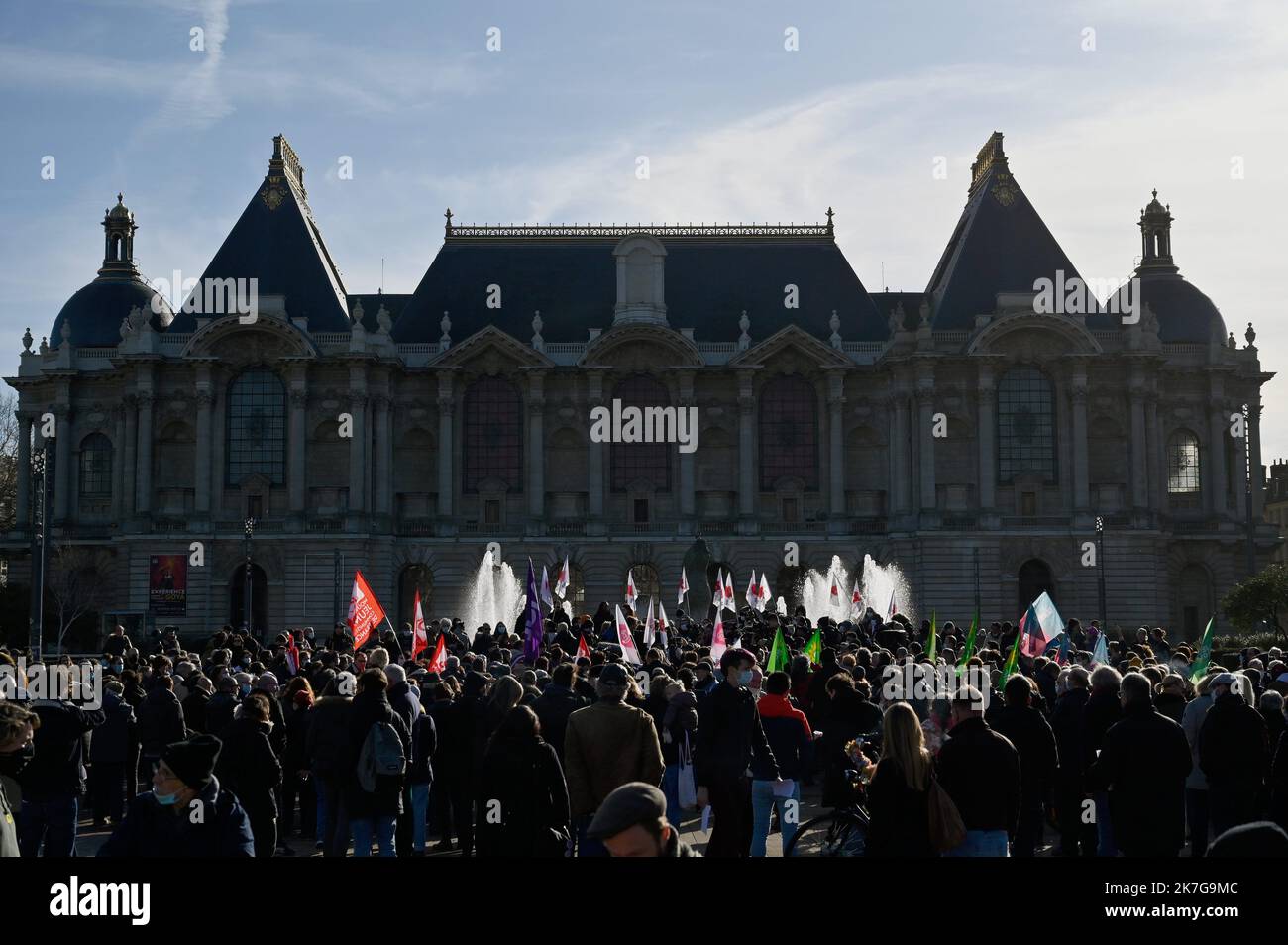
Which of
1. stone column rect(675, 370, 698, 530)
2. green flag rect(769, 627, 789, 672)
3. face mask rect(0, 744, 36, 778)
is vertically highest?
stone column rect(675, 370, 698, 530)

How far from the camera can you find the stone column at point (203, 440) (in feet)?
215

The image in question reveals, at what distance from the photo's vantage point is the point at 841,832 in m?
11.9

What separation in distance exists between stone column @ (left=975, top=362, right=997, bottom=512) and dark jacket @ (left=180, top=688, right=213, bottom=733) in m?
50.2

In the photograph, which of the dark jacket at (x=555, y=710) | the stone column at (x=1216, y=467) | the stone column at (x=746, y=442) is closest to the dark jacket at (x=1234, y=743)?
the dark jacket at (x=555, y=710)

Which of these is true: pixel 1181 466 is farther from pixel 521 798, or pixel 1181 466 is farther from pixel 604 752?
pixel 521 798

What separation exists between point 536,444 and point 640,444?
5006mm

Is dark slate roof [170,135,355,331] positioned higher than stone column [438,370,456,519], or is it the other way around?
dark slate roof [170,135,355,331]

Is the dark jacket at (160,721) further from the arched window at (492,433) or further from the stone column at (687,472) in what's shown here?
the arched window at (492,433)

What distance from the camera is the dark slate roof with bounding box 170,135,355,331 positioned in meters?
69.0

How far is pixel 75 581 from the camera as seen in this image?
221 feet

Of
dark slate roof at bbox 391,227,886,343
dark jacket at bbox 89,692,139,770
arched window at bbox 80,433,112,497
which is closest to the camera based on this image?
dark jacket at bbox 89,692,139,770

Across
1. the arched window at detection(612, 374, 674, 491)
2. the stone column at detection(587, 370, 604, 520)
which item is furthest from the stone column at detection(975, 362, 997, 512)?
the stone column at detection(587, 370, 604, 520)

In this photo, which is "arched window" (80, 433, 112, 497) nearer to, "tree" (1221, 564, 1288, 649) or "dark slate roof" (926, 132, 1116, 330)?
"dark slate roof" (926, 132, 1116, 330)

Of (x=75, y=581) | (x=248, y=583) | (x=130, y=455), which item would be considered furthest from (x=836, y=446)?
(x=75, y=581)
